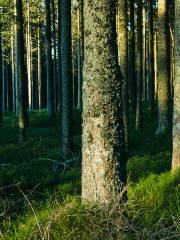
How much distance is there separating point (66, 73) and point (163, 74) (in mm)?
5049

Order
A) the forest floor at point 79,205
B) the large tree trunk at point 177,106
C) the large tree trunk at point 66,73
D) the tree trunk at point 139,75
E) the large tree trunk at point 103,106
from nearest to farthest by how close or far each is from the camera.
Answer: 1. the forest floor at point 79,205
2. the large tree trunk at point 103,106
3. the large tree trunk at point 177,106
4. the large tree trunk at point 66,73
5. the tree trunk at point 139,75

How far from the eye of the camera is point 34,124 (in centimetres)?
2480

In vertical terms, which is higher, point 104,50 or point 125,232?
point 104,50

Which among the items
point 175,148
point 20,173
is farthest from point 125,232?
point 20,173

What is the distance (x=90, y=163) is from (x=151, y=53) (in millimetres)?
22574

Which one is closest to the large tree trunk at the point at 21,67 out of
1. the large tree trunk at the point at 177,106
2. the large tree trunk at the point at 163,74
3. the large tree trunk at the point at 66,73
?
the large tree trunk at the point at 66,73

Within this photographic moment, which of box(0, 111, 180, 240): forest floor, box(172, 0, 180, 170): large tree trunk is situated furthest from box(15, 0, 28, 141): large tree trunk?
box(172, 0, 180, 170): large tree trunk

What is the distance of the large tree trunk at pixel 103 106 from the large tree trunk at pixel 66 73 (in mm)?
7857

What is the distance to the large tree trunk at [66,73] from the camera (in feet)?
42.1

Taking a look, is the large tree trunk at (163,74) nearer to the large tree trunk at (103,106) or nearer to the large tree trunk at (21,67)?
the large tree trunk at (21,67)

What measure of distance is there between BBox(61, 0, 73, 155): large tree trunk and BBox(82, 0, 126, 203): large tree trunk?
7857 millimetres

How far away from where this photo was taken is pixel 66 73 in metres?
13.0

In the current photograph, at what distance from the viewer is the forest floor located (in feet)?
13.9

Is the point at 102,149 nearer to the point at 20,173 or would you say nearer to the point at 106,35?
the point at 106,35
